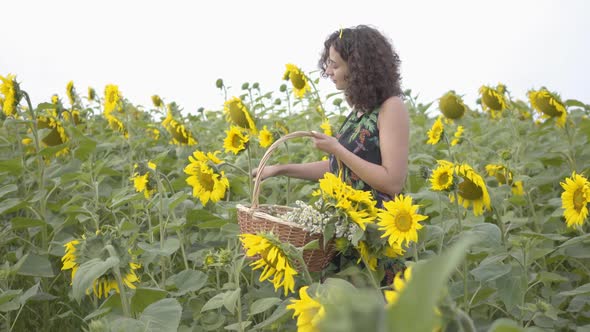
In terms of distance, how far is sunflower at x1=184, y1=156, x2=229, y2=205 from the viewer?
6.72 ft

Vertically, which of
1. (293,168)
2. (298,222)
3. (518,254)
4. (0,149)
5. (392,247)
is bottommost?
(518,254)

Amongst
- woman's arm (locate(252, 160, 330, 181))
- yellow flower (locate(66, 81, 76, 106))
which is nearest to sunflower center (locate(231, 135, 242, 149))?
woman's arm (locate(252, 160, 330, 181))

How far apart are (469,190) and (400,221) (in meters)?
0.49

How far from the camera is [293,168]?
223cm

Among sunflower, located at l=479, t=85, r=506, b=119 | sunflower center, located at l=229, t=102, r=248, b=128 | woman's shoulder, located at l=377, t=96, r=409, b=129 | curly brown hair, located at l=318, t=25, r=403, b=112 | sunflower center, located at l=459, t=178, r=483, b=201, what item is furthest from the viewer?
sunflower, located at l=479, t=85, r=506, b=119

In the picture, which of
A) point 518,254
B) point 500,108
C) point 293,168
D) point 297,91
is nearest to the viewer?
point 518,254

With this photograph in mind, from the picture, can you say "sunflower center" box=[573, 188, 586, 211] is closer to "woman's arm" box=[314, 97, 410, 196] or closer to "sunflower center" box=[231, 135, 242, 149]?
"woman's arm" box=[314, 97, 410, 196]

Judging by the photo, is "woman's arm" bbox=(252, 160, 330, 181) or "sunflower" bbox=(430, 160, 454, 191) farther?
"woman's arm" bbox=(252, 160, 330, 181)

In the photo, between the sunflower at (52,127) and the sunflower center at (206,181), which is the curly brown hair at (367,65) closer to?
the sunflower center at (206,181)

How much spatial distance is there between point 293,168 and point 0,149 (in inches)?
94.4

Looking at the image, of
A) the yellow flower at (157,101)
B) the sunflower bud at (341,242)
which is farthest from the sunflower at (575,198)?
the yellow flower at (157,101)

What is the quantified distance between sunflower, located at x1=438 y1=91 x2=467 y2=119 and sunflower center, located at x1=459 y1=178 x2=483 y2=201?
167cm

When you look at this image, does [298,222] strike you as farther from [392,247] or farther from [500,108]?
[500,108]

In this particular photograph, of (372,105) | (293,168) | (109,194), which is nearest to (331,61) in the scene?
(372,105)
